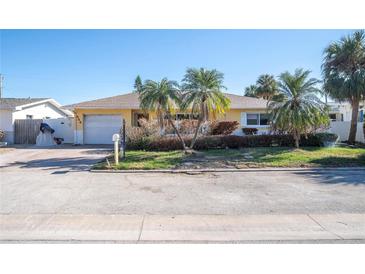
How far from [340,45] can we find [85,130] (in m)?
17.5

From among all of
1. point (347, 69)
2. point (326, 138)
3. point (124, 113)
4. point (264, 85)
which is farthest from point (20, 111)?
point (264, 85)

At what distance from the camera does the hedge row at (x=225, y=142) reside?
15.0 m

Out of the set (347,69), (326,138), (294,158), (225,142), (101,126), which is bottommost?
(294,158)

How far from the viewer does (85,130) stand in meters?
20.6

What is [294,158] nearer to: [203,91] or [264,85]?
[203,91]

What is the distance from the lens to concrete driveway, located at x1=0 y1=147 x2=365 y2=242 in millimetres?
4645

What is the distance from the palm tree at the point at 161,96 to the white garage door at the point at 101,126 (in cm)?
792

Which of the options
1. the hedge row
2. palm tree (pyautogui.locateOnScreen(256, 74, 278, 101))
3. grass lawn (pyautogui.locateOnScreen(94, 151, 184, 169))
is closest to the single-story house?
the hedge row

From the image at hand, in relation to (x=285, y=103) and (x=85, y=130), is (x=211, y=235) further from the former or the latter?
(x=85, y=130)

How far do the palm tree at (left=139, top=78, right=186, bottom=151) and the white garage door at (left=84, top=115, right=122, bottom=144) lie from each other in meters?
7.92

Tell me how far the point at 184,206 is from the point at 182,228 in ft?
4.14

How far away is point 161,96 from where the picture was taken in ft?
42.4

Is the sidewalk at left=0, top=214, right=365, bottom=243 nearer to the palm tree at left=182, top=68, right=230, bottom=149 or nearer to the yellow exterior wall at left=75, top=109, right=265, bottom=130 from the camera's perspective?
the palm tree at left=182, top=68, right=230, bottom=149

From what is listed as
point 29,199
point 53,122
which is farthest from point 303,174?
point 53,122
